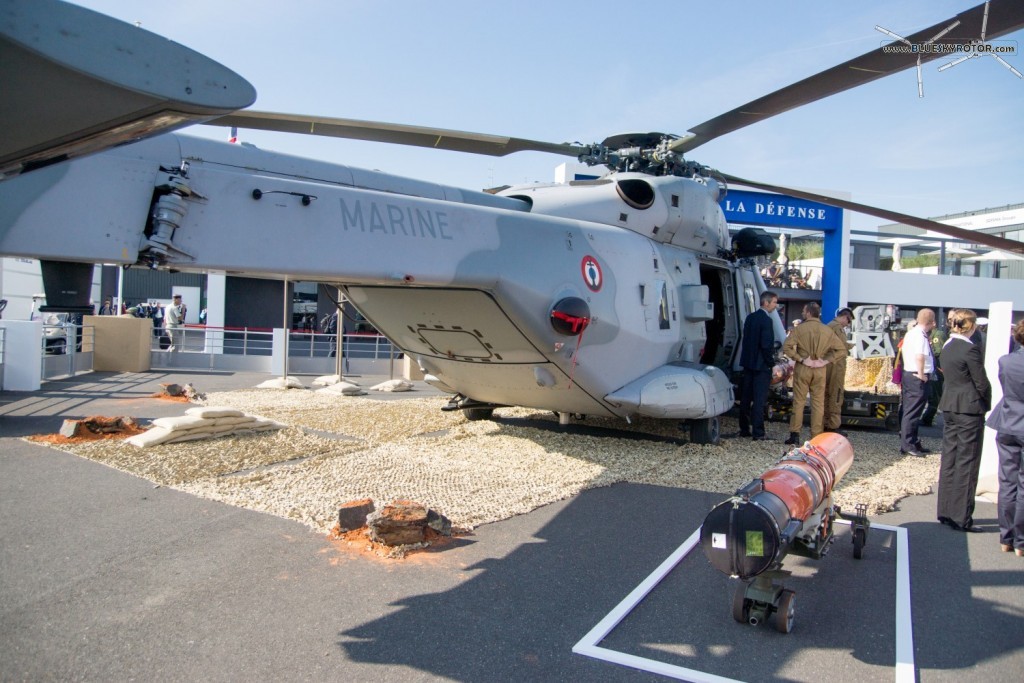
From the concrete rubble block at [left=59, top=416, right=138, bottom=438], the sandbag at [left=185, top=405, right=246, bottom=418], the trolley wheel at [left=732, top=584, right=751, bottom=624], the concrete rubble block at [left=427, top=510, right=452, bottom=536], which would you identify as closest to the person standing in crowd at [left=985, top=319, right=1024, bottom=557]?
the trolley wheel at [left=732, top=584, right=751, bottom=624]

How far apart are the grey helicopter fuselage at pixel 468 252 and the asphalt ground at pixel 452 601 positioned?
191cm

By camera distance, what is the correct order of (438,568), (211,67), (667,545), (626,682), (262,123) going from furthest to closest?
(262,123)
(667,545)
(438,568)
(626,682)
(211,67)

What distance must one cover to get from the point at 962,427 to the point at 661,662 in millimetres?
3874

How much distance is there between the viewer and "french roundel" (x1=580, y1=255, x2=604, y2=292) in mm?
7047

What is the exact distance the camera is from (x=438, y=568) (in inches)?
176

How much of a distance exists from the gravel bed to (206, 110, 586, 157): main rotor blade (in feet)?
10.9

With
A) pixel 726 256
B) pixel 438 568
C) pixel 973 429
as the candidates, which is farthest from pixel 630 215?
pixel 438 568

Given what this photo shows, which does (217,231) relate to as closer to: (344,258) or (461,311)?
(344,258)

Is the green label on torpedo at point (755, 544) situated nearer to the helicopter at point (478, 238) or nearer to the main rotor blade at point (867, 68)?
the helicopter at point (478, 238)

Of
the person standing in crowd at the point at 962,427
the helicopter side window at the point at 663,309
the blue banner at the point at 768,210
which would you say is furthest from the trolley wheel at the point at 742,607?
the blue banner at the point at 768,210

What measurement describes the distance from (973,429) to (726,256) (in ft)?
17.0

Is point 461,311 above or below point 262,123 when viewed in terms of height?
below

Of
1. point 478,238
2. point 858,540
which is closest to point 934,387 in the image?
point 858,540

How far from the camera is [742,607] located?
12.3 ft
